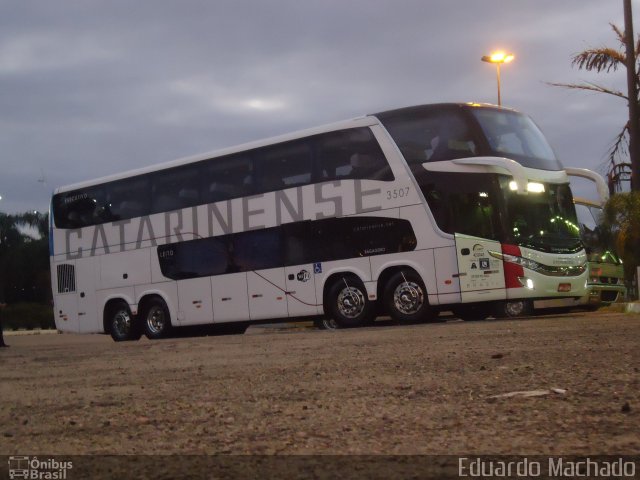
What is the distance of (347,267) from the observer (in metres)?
16.8

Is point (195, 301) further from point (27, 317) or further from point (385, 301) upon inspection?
point (27, 317)

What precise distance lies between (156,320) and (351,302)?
17.5ft

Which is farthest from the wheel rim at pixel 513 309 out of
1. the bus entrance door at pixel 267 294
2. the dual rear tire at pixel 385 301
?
the bus entrance door at pixel 267 294

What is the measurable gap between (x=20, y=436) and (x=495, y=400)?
286 centimetres

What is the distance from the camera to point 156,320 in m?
19.9

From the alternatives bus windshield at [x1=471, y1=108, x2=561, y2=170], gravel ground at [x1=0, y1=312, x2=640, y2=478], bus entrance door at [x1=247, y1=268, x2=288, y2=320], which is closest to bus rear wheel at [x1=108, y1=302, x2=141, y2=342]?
bus entrance door at [x1=247, y1=268, x2=288, y2=320]

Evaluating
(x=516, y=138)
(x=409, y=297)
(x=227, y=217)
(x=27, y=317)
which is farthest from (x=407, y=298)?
(x=27, y=317)

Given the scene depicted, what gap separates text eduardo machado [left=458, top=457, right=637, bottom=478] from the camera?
3668 millimetres

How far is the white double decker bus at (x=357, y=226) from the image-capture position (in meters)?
15.6

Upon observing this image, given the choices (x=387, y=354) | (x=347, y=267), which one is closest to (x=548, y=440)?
(x=387, y=354)

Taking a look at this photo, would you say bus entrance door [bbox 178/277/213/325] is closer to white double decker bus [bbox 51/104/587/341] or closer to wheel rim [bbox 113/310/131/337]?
white double decker bus [bbox 51/104/587/341]

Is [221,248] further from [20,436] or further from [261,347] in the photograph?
[20,436]

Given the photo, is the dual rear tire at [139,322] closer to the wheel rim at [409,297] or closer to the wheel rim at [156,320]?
the wheel rim at [156,320]

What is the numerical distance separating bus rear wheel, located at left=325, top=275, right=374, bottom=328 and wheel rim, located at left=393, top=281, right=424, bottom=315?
627 millimetres
